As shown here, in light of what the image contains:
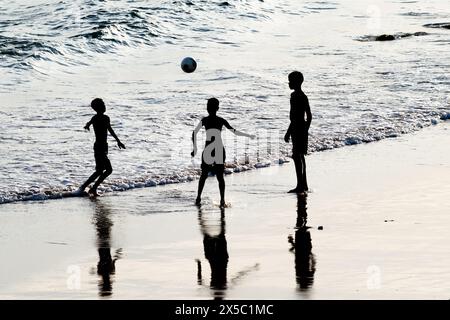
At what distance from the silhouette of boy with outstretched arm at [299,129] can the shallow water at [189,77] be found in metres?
2.00

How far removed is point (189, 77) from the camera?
2383cm

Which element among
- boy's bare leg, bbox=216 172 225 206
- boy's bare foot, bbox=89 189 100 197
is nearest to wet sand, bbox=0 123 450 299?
boy's bare leg, bbox=216 172 225 206

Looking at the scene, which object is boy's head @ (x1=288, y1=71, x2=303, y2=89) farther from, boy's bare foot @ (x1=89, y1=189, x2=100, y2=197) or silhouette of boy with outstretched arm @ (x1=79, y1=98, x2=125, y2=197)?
boy's bare foot @ (x1=89, y1=189, x2=100, y2=197)

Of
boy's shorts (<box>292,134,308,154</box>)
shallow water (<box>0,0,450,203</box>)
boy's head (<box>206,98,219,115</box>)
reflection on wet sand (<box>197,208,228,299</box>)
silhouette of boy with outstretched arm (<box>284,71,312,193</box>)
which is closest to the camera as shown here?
reflection on wet sand (<box>197,208,228,299</box>)

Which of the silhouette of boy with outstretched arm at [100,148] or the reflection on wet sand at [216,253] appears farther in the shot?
the silhouette of boy with outstretched arm at [100,148]

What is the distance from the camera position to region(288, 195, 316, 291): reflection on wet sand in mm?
9438

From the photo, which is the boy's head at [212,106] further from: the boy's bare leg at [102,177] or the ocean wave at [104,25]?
the ocean wave at [104,25]

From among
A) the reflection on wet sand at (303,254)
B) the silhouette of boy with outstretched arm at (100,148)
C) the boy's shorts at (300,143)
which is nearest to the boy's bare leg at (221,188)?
the reflection on wet sand at (303,254)

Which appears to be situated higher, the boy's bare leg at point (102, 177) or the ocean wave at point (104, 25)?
the ocean wave at point (104, 25)

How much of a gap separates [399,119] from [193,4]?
16628mm

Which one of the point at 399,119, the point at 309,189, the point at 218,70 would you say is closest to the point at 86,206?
the point at 309,189

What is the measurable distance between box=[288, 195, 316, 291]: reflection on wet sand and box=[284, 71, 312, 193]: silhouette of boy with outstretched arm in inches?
44.5

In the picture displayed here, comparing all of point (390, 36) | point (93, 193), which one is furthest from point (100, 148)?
point (390, 36)

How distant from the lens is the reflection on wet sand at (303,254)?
31.0ft
